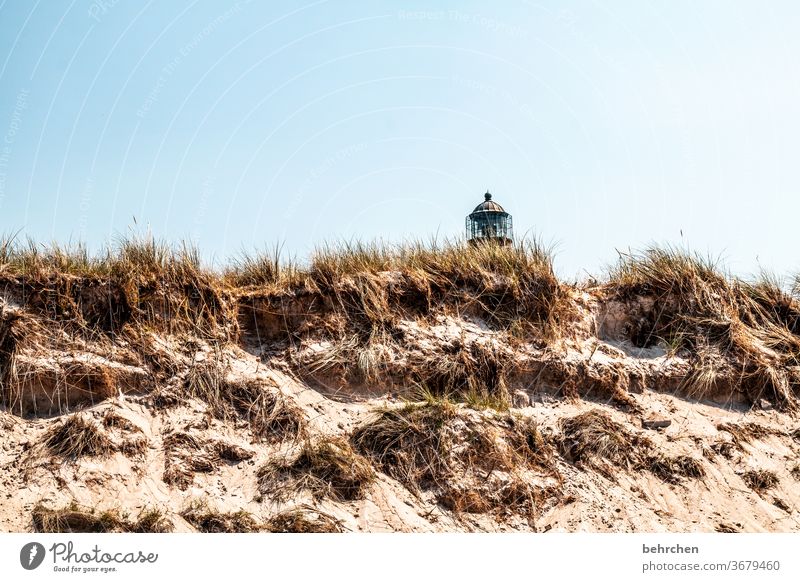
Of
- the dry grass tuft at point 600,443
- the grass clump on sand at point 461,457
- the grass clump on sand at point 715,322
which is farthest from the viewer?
the grass clump on sand at point 715,322

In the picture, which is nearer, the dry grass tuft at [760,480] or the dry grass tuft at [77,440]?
the dry grass tuft at [77,440]

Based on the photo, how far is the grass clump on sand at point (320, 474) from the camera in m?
5.79

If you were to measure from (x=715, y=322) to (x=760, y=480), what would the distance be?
1770 millimetres

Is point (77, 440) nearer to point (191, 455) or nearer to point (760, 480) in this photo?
point (191, 455)

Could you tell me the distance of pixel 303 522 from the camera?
548 centimetres

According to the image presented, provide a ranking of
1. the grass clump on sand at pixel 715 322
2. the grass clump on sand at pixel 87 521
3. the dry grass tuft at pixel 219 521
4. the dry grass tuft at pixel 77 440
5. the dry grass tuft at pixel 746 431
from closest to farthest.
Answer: the grass clump on sand at pixel 87 521 < the dry grass tuft at pixel 219 521 < the dry grass tuft at pixel 77 440 < the dry grass tuft at pixel 746 431 < the grass clump on sand at pixel 715 322

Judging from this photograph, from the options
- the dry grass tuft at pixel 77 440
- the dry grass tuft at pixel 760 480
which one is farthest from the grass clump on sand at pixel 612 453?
the dry grass tuft at pixel 77 440

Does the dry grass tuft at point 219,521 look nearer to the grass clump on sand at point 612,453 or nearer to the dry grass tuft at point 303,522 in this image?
the dry grass tuft at point 303,522

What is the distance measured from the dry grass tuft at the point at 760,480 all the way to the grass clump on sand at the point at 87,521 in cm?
492

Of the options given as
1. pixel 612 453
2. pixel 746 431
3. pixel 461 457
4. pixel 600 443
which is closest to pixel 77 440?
pixel 461 457

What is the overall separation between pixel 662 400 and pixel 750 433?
2.77 feet

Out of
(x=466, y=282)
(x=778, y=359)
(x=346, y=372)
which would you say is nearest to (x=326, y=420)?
(x=346, y=372)

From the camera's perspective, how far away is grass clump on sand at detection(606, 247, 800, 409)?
7.58 metres

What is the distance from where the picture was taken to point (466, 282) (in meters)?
7.56
